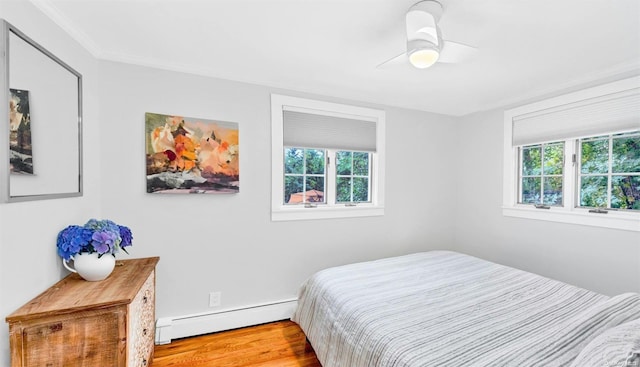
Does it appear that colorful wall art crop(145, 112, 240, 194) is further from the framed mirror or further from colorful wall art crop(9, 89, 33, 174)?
colorful wall art crop(9, 89, 33, 174)

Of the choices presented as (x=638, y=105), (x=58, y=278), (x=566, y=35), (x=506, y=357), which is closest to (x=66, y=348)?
(x=58, y=278)

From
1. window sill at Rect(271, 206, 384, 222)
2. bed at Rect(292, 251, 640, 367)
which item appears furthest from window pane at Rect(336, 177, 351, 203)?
bed at Rect(292, 251, 640, 367)

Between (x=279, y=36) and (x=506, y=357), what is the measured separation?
2.14 m

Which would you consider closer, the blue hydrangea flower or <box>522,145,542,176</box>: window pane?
the blue hydrangea flower

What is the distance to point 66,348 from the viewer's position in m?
1.24

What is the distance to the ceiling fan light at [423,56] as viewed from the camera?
1487 millimetres

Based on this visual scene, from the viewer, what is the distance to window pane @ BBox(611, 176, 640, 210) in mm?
2252

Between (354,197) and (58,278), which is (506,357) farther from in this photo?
(58,278)

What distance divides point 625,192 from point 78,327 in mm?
3920

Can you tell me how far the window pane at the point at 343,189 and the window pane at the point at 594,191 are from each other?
2.22 meters

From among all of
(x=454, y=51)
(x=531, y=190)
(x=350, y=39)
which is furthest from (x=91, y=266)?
(x=531, y=190)

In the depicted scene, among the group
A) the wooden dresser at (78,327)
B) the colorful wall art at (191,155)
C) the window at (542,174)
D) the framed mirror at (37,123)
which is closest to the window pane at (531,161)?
the window at (542,174)

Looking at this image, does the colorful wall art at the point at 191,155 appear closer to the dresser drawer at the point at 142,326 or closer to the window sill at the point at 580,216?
the dresser drawer at the point at 142,326

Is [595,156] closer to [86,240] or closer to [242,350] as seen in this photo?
[242,350]
